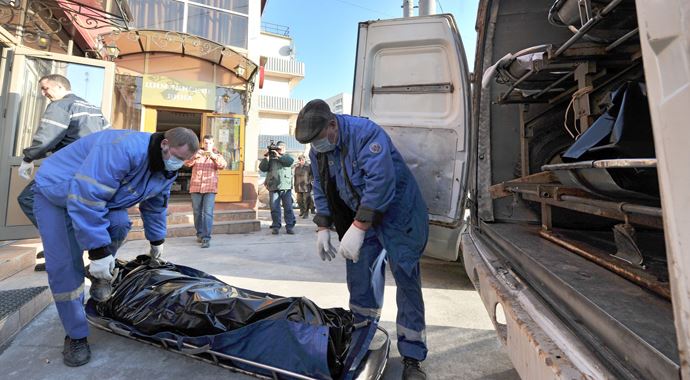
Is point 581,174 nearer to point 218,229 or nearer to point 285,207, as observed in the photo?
point 285,207

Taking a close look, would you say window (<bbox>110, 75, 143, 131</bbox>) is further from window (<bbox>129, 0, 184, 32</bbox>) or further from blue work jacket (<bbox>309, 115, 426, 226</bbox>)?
blue work jacket (<bbox>309, 115, 426, 226</bbox>)

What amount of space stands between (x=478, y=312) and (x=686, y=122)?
242 cm

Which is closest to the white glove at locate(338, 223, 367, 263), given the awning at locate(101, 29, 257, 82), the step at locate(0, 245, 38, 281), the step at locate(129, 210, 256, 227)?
the step at locate(0, 245, 38, 281)

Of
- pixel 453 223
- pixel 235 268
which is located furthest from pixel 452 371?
pixel 235 268

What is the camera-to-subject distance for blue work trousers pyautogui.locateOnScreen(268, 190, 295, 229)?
6344 mm

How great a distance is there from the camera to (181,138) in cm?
200

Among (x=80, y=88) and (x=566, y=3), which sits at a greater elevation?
(x=80, y=88)

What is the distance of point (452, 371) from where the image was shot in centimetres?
184

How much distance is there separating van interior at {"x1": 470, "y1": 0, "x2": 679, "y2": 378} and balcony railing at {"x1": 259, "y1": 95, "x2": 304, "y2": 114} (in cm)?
2711

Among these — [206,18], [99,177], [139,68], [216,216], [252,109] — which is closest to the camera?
[99,177]

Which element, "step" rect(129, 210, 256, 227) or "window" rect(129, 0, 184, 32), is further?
"window" rect(129, 0, 184, 32)

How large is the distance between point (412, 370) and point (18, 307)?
8.45 ft

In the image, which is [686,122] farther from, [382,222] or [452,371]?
[452,371]

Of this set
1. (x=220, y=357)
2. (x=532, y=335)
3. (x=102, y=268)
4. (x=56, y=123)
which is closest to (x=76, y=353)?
(x=102, y=268)
